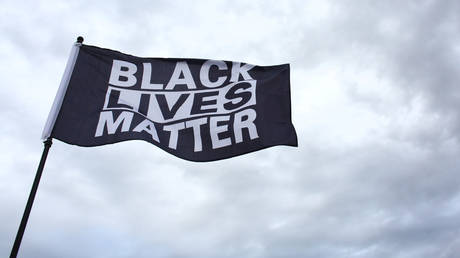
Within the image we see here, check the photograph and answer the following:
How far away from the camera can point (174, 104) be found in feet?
35.0

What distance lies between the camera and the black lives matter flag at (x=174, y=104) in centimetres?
963

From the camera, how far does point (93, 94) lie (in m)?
10.2

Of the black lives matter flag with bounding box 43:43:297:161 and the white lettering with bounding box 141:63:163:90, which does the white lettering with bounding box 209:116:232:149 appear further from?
the white lettering with bounding box 141:63:163:90

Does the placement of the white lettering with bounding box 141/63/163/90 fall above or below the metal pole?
above

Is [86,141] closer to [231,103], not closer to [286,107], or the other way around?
[231,103]

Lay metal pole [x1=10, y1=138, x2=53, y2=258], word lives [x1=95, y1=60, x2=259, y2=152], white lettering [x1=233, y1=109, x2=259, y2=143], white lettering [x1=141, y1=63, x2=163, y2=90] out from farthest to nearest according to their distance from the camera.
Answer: white lettering [x1=141, y1=63, x2=163, y2=90]
white lettering [x1=233, y1=109, x2=259, y2=143]
word lives [x1=95, y1=60, x2=259, y2=152]
metal pole [x1=10, y1=138, x2=53, y2=258]

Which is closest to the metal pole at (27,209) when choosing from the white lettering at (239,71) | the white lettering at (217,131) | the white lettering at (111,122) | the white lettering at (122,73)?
the white lettering at (111,122)

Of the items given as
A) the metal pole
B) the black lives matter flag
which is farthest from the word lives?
the metal pole

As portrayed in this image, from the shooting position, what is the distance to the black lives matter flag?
963 cm

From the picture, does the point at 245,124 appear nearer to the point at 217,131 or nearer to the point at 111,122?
the point at 217,131

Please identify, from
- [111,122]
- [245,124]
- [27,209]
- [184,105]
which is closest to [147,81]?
[184,105]

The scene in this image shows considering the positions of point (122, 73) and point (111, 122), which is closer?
point (111, 122)

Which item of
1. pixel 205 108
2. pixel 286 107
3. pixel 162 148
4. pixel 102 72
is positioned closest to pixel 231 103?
pixel 205 108

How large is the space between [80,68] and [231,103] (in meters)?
3.65
